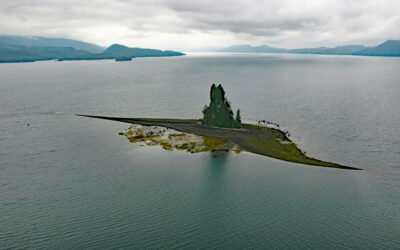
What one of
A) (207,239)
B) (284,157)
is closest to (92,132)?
(284,157)

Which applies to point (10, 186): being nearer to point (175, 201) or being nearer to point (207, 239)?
point (175, 201)

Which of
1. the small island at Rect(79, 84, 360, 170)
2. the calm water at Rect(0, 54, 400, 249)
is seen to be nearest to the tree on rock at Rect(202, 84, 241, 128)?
the small island at Rect(79, 84, 360, 170)

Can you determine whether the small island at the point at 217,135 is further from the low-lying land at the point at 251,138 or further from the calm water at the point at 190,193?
the calm water at the point at 190,193

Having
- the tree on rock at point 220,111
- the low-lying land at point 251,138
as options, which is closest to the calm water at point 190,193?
the low-lying land at point 251,138

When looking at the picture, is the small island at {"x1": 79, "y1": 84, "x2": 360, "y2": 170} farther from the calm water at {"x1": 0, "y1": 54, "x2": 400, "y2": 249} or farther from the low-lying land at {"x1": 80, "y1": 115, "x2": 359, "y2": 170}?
the calm water at {"x1": 0, "y1": 54, "x2": 400, "y2": 249}

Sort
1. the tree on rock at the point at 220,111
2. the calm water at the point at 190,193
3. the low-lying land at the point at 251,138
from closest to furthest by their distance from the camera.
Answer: the calm water at the point at 190,193, the low-lying land at the point at 251,138, the tree on rock at the point at 220,111

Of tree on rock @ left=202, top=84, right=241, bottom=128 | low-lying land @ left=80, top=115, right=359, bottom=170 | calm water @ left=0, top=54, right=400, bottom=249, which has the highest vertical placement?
tree on rock @ left=202, top=84, right=241, bottom=128

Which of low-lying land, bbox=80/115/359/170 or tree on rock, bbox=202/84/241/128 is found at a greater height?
tree on rock, bbox=202/84/241/128

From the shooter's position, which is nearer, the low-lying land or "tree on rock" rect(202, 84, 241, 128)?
the low-lying land
